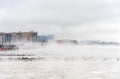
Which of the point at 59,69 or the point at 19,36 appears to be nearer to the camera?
the point at 59,69

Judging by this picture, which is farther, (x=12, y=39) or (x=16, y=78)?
(x=12, y=39)

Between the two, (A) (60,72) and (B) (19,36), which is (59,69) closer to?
(A) (60,72)

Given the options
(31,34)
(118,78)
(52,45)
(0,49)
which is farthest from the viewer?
(52,45)

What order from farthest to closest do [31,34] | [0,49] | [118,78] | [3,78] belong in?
[31,34], [0,49], [3,78], [118,78]

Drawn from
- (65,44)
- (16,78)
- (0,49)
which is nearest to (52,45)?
(65,44)

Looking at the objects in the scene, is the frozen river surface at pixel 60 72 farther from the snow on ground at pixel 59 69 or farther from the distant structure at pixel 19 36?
the distant structure at pixel 19 36

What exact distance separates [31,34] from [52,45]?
54.6ft

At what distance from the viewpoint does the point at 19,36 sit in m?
116

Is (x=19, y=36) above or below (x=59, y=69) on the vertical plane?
above

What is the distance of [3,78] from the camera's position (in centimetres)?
2306

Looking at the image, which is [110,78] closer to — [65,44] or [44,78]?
[44,78]

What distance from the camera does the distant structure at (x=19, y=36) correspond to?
4316 inches

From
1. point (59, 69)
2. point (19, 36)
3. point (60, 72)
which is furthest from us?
point (19, 36)

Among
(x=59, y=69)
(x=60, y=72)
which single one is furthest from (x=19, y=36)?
(x=60, y=72)
